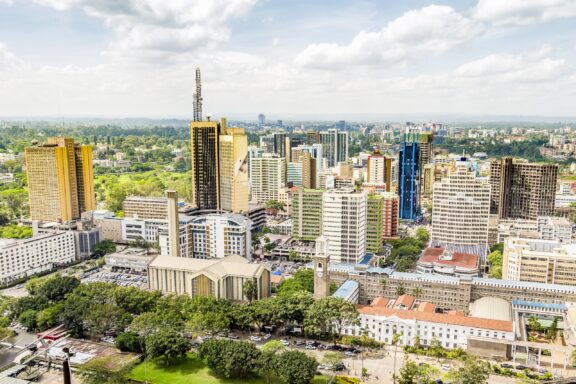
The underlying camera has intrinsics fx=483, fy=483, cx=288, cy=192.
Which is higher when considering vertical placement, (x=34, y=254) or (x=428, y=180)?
(x=428, y=180)

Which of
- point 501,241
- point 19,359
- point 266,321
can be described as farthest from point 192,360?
point 501,241

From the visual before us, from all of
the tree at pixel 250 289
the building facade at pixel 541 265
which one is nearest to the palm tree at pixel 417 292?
the building facade at pixel 541 265

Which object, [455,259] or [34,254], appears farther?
[34,254]

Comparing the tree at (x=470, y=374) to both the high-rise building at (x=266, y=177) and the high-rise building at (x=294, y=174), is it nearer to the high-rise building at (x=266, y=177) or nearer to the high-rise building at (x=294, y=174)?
the high-rise building at (x=266, y=177)

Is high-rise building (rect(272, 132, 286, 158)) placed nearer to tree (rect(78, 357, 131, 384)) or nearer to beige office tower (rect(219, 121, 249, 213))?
beige office tower (rect(219, 121, 249, 213))

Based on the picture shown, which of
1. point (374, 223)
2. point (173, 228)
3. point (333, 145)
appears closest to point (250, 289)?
point (173, 228)

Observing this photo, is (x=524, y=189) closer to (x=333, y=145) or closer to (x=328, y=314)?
(x=328, y=314)

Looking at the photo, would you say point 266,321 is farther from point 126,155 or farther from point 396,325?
point 126,155

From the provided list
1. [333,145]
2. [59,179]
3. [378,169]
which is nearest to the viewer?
[59,179]
